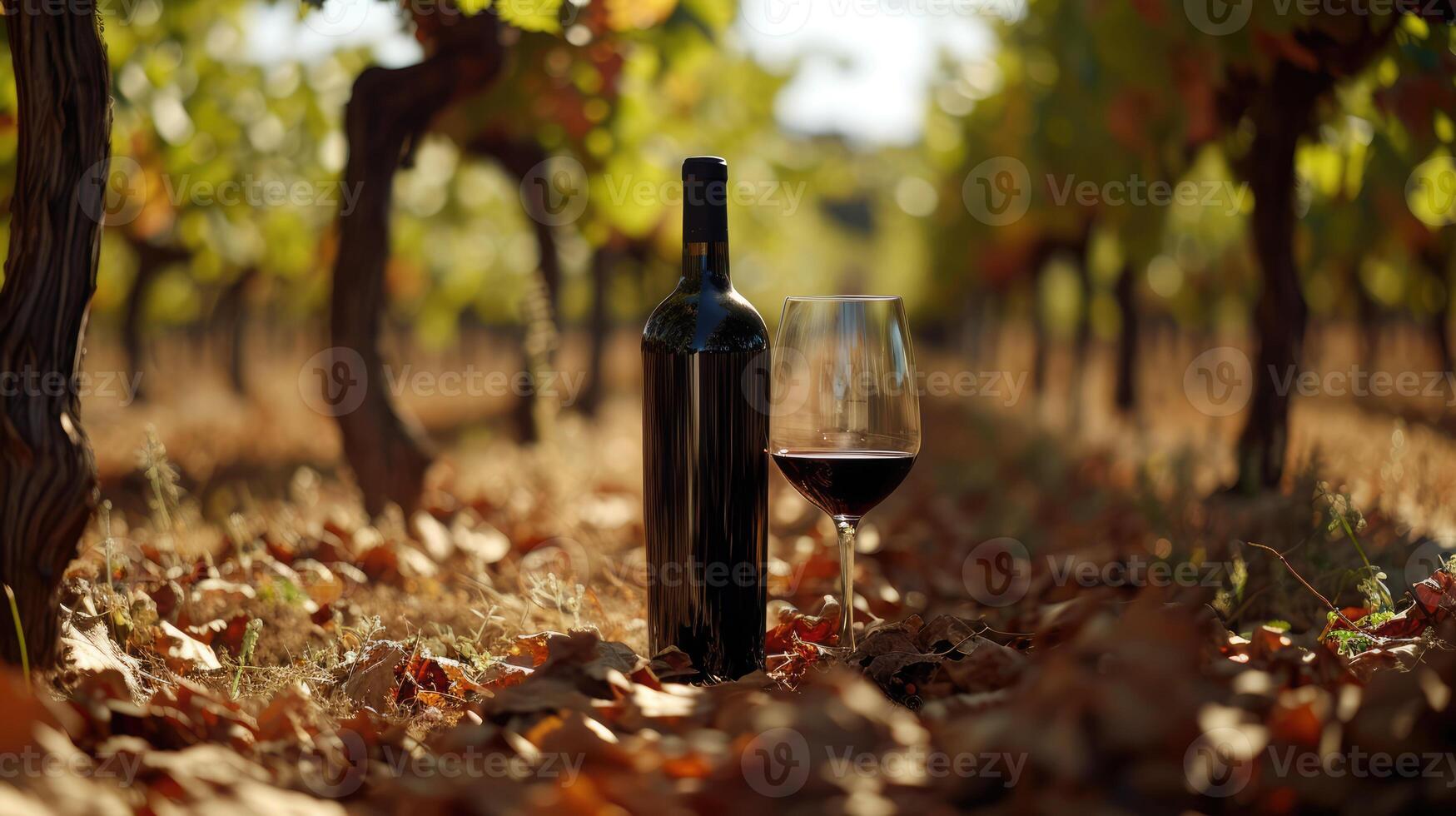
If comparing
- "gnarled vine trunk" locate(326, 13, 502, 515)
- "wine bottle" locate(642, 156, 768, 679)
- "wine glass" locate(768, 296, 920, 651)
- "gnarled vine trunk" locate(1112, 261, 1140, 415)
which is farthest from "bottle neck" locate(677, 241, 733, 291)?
"gnarled vine trunk" locate(1112, 261, 1140, 415)

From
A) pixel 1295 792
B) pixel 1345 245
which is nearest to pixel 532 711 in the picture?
pixel 1295 792

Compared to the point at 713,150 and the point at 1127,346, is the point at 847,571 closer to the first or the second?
the point at 713,150

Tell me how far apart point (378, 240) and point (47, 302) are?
6.91 feet

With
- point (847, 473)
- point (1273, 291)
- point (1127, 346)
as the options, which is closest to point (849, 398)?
point (847, 473)

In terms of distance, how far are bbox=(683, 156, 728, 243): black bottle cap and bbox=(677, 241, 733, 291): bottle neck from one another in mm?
15

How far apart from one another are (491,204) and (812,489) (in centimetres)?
1205

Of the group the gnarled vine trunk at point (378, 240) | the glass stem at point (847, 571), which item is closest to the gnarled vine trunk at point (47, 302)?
the glass stem at point (847, 571)

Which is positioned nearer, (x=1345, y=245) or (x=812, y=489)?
(x=812, y=489)

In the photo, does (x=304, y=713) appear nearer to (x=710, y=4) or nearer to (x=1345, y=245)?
(x=710, y=4)

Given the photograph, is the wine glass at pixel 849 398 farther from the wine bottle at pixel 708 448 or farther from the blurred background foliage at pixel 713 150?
the blurred background foliage at pixel 713 150

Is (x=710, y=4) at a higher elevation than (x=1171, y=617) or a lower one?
higher

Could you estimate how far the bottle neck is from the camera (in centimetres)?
213

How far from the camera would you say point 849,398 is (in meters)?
2.06

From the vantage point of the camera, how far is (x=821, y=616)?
239cm
